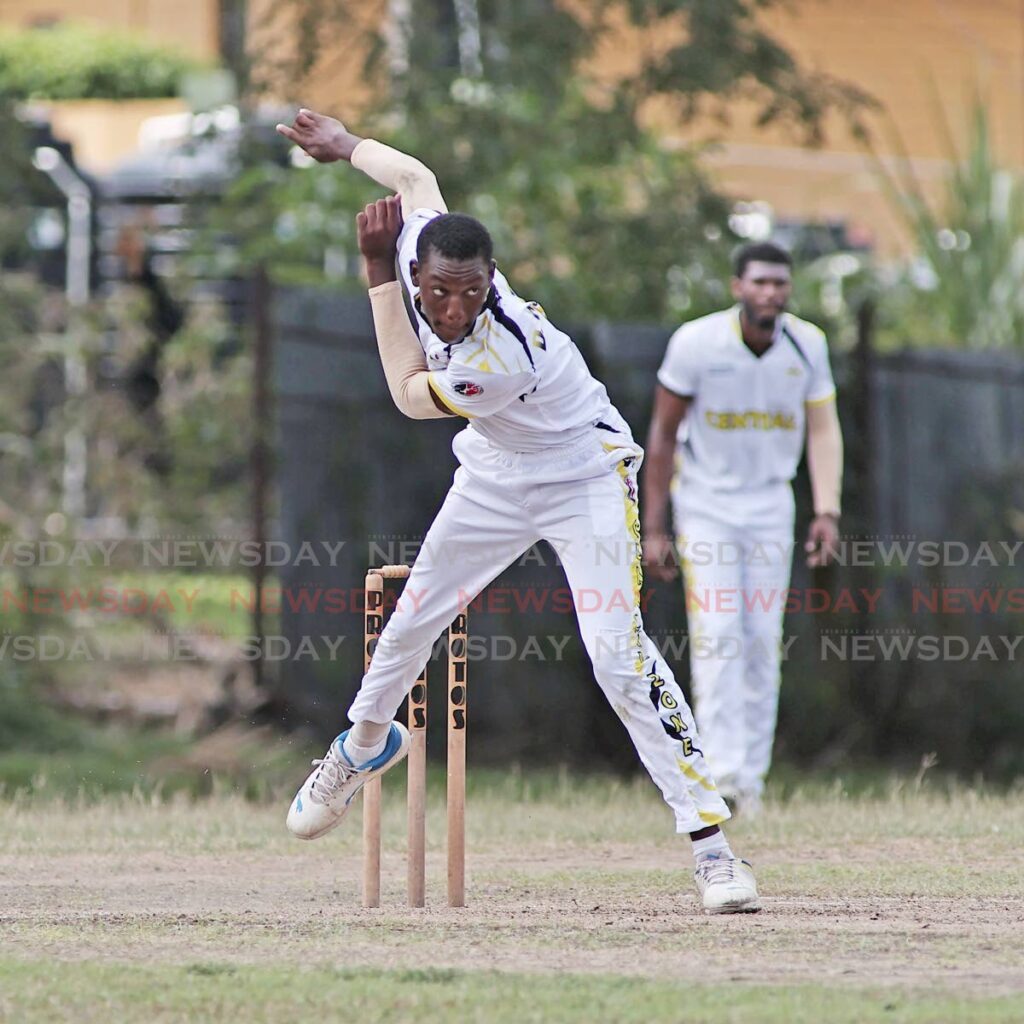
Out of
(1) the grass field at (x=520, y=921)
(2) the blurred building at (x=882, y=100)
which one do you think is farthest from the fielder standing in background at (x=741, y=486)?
(2) the blurred building at (x=882, y=100)

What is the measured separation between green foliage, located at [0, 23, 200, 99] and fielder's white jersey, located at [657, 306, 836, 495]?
2174 cm

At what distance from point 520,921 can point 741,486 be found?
342cm

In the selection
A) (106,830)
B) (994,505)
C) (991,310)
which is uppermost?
(991,310)

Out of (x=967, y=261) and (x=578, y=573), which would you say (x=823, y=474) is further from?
(x=967, y=261)

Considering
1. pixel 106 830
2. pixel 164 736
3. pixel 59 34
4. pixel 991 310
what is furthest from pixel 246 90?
pixel 59 34

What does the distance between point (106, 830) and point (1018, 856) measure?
3629 millimetres

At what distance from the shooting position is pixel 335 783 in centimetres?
630

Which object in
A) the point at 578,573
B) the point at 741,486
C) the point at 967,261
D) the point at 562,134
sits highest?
the point at 562,134

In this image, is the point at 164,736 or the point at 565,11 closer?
the point at 164,736

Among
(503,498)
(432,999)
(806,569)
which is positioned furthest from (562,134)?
(432,999)

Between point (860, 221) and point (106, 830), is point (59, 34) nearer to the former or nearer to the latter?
point (860, 221)

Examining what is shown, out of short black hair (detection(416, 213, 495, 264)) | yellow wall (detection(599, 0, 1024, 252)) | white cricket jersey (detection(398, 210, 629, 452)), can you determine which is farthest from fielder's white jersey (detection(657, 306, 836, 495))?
yellow wall (detection(599, 0, 1024, 252))

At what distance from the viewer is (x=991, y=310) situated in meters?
14.4

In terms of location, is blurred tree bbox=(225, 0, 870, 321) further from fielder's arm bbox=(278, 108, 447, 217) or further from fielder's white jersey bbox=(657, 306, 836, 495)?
fielder's arm bbox=(278, 108, 447, 217)
